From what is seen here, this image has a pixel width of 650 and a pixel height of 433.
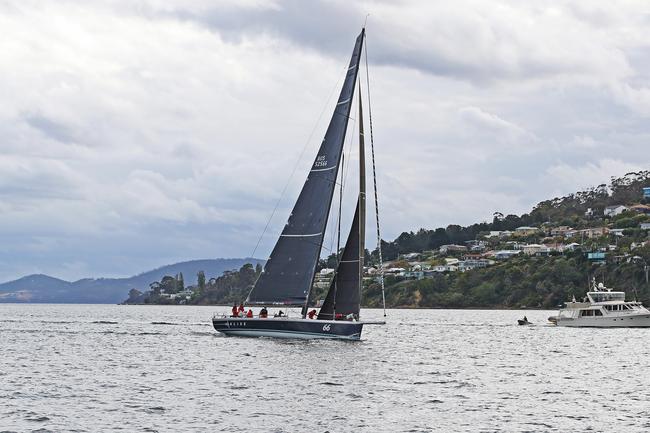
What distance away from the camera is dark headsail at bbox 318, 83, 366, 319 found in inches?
2724

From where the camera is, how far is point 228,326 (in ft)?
246

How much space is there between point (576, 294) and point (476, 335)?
321 feet

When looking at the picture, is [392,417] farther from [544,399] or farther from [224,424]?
[544,399]

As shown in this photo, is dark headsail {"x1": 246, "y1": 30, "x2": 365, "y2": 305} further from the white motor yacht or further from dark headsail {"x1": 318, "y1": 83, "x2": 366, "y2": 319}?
the white motor yacht

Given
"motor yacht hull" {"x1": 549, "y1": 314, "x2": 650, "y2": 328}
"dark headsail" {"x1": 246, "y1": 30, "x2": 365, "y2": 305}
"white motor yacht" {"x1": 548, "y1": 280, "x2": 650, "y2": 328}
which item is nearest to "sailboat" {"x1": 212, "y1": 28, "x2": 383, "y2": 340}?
"dark headsail" {"x1": 246, "y1": 30, "x2": 365, "y2": 305}

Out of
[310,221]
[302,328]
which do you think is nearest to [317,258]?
[310,221]

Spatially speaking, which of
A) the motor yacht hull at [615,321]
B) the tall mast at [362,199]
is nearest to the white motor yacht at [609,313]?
the motor yacht hull at [615,321]

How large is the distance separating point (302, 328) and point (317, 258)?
16.8 feet

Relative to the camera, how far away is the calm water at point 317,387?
37.7 metres

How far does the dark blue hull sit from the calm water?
0.87 metres

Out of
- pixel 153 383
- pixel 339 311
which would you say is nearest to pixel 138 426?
pixel 153 383

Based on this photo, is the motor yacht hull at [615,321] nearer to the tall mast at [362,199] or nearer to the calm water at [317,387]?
the calm water at [317,387]

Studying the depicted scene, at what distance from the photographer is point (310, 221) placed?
232 feet

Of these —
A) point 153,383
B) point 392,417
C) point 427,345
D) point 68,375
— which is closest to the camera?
point 392,417
